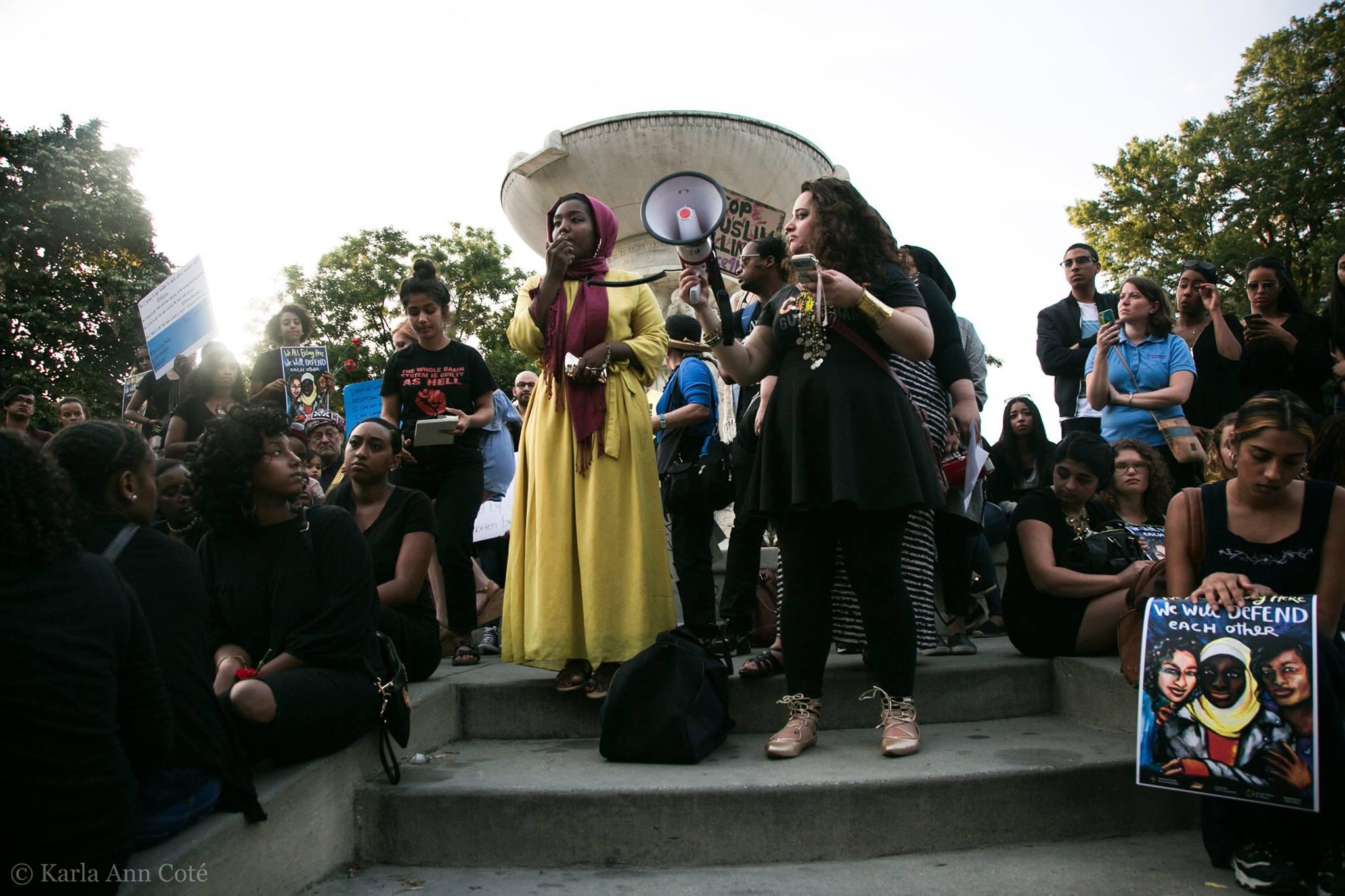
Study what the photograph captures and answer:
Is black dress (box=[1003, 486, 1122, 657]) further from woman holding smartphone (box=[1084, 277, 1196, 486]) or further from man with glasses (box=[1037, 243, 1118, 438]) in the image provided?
man with glasses (box=[1037, 243, 1118, 438])

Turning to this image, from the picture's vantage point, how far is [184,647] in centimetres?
246

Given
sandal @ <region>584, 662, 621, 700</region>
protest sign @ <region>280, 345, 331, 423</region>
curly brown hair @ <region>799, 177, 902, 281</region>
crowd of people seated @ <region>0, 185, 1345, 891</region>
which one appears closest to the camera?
crowd of people seated @ <region>0, 185, 1345, 891</region>

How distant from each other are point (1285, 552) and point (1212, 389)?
3255mm

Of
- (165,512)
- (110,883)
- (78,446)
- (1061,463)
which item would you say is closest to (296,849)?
(110,883)

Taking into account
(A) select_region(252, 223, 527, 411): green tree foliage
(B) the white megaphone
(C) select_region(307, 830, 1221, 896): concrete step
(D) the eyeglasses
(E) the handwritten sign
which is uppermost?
(A) select_region(252, 223, 527, 411): green tree foliage

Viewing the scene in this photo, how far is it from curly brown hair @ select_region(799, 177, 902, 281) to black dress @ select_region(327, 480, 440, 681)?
1.92 meters

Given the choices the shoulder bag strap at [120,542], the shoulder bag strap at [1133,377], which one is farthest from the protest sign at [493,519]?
the shoulder bag strap at [1133,377]

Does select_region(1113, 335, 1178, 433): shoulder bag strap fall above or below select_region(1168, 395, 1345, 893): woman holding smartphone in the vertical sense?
above

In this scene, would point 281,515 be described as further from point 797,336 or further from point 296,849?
point 797,336

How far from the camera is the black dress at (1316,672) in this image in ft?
8.30

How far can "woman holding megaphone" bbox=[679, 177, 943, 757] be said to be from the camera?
3.20 m

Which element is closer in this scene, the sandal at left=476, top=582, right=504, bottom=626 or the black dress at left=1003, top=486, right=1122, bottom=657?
the black dress at left=1003, top=486, right=1122, bottom=657

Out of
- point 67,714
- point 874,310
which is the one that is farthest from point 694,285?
point 67,714

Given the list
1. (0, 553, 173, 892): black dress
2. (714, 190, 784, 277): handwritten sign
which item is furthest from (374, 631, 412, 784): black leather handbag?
(714, 190, 784, 277): handwritten sign
